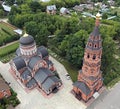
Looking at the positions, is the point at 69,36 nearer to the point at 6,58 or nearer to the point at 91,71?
the point at 91,71

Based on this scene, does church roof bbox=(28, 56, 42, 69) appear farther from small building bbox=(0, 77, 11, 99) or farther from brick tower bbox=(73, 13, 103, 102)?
brick tower bbox=(73, 13, 103, 102)

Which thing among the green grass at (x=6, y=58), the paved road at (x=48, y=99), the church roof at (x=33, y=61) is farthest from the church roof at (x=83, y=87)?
the green grass at (x=6, y=58)

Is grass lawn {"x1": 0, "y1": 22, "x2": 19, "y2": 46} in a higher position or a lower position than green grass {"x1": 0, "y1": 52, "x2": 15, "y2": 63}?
higher

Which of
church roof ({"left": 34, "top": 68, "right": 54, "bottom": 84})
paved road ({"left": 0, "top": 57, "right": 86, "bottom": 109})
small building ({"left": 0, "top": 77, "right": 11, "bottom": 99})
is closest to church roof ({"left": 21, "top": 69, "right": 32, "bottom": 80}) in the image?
church roof ({"left": 34, "top": 68, "right": 54, "bottom": 84})

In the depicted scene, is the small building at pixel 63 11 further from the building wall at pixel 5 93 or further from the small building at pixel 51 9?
the building wall at pixel 5 93

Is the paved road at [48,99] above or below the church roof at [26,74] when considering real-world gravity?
below

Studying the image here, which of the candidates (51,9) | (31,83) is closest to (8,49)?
(31,83)

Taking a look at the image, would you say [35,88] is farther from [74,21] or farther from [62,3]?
[62,3]
